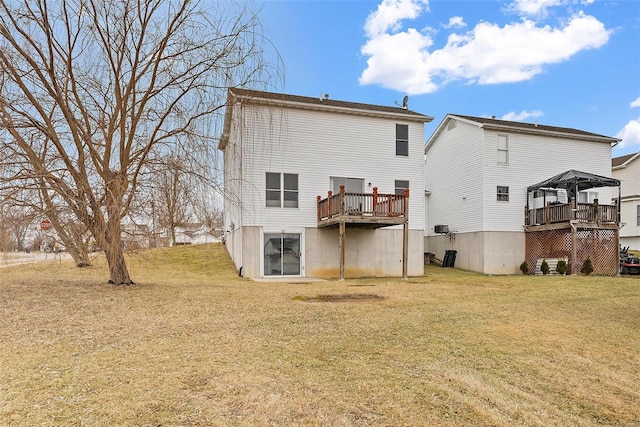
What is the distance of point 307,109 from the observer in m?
16.4

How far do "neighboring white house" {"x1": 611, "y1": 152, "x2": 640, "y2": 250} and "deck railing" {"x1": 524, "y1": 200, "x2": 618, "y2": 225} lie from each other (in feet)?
36.9

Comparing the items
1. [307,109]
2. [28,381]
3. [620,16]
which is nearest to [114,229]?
[28,381]

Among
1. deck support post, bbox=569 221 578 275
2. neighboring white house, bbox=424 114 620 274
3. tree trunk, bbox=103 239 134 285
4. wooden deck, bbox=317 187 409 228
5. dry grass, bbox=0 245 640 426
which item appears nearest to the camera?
dry grass, bbox=0 245 640 426

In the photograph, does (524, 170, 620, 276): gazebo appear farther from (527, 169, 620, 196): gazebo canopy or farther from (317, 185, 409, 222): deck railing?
(317, 185, 409, 222): deck railing

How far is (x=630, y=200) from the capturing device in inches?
1067

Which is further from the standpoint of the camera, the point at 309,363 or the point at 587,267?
the point at 587,267

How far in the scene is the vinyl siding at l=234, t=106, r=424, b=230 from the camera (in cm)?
1574

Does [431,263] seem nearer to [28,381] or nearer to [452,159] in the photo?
[452,159]

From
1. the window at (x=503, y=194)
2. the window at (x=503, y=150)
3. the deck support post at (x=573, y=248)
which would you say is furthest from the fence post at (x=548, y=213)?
the window at (x=503, y=150)

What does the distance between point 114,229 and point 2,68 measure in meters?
3.83

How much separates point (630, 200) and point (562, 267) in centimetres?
1419

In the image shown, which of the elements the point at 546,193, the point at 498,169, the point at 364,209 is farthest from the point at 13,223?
the point at 546,193

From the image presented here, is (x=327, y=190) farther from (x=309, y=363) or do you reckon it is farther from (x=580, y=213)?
(x=309, y=363)

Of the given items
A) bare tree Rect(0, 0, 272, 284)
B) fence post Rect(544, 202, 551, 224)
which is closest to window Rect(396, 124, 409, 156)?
fence post Rect(544, 202, 551, 224)
